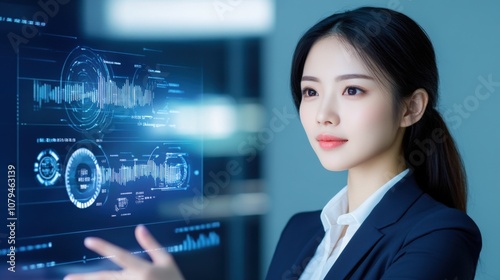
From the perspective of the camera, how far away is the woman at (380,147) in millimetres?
1512

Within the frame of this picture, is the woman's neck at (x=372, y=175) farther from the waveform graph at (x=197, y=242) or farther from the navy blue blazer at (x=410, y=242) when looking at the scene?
the waveform graph at (x=197, y=242)

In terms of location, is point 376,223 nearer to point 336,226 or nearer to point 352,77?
point 336,226

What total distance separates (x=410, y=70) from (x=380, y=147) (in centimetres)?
22

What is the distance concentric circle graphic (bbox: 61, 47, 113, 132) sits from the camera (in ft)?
5.16

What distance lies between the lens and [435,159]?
1708mm

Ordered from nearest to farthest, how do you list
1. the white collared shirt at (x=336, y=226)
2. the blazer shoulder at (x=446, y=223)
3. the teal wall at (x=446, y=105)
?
1. the blazer shoulder at (x=446, y=223)
2. the white collared shirt at (x=336, y=226)
3. the teal wall at (x=446, y=105)

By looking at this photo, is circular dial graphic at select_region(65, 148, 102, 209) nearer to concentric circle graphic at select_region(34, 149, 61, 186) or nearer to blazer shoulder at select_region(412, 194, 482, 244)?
concentric circle graphic at select_region(34, 149, 61, 186)

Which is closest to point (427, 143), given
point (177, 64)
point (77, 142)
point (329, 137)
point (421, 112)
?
point (421, 112)

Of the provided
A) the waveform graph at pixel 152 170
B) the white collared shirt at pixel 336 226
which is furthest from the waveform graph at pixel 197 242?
the white collared shirt at pixel 336 226

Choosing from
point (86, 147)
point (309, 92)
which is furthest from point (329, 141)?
point (86, 147)

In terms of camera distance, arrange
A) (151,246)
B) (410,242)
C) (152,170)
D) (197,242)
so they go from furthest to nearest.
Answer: (197,242) < (152,170) < (151,246) < (410,242)

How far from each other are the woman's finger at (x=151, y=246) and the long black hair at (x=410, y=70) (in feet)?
2.23

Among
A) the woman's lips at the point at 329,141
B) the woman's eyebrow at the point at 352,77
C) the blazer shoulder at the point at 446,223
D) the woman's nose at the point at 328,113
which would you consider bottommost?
the blazer shoulder at the point at 446,223

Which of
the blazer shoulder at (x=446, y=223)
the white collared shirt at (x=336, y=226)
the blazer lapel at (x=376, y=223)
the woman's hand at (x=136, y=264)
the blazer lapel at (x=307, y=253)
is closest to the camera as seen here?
the woman's hand at (x=136, y=264)
